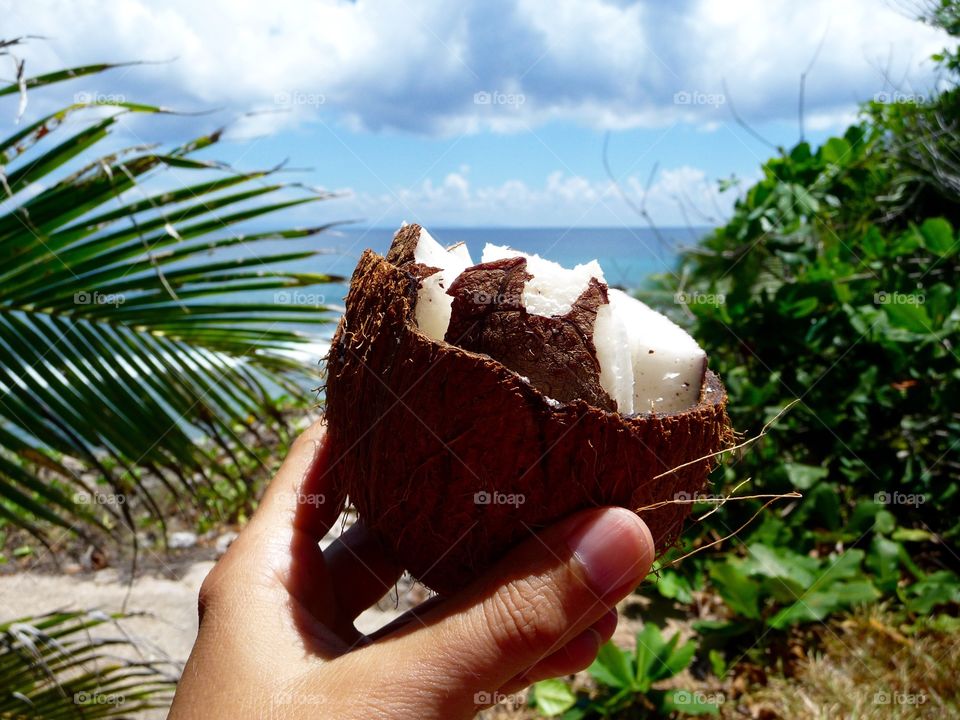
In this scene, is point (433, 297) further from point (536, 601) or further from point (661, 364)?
point (536, 601)

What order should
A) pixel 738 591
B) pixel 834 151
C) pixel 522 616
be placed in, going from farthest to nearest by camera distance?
1. pixel 834 151
2. pixel 738 591
3. pixel 522 616

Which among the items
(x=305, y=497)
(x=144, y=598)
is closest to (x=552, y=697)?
(x=305, y=497)

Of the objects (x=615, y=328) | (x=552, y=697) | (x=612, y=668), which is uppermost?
(x=615, y=328)

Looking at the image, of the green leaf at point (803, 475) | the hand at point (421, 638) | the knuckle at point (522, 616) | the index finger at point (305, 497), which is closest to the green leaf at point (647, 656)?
the green leaf at point (803, 475)

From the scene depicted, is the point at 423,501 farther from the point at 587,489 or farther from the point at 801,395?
the point at 801,395

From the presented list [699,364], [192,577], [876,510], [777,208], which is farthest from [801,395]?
[192,577]

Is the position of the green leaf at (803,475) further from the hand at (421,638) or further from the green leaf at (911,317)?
the hand at (421,638)

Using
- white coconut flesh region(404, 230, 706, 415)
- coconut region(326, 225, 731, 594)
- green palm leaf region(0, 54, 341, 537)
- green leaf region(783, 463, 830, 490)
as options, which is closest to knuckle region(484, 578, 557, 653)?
coconut region(326, 225, 731, 594)
